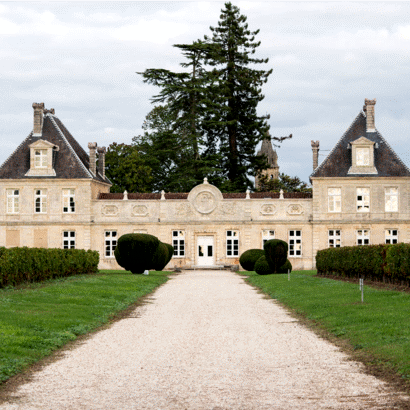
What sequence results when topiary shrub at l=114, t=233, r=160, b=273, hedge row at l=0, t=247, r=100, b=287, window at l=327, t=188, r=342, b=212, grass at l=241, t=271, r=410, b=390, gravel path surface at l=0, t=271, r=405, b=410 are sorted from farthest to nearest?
window at l=327, t=188, r=342, b=212 < topiary shrub at l=114, t=233, r=160, b=273 < hedge row at l=0, t=247, r=100, b=287 < grass at l=241, t=271, r=410, b=390 < gravel path surface at l=0, t=271, r=405, b=410

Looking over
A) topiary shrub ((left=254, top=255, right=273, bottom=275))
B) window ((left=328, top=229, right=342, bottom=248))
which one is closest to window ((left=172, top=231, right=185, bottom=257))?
window ((left=328, top=229, right=342, bottom=248))

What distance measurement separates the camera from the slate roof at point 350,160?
50188 mm

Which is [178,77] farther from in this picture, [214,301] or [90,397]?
[90,397]

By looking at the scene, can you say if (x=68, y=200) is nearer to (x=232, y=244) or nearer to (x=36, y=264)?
(x=232, y=244)

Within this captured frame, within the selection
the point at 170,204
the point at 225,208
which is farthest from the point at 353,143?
the point at 170,204

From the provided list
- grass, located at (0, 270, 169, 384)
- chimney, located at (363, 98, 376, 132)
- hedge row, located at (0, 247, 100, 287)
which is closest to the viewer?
grass, located at (0, 270, 169, 384)

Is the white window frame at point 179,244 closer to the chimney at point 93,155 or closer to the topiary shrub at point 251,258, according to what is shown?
the topiary shrub at point 251,258

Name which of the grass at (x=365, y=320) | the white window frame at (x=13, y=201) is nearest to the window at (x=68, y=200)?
the white window frame at (x=13, y=201)

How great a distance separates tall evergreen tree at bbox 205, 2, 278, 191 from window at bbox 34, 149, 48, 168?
50.3 ft

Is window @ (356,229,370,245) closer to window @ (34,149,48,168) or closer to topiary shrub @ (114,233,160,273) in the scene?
topiary shrub @ (114,233,160,273)

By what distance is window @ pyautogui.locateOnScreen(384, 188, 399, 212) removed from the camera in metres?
50.0

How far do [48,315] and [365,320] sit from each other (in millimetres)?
7121

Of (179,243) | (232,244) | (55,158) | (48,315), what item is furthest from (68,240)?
(48,315)

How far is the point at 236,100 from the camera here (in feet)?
204
